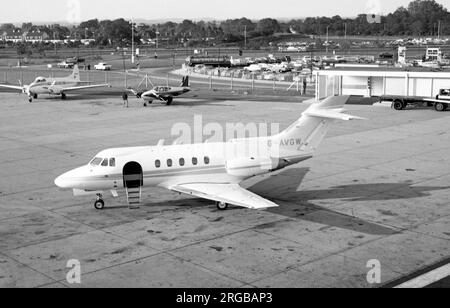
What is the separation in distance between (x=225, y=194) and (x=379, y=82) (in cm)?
4369

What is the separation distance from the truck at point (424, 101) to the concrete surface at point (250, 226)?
48.3 feet

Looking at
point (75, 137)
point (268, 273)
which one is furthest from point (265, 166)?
point (75, 137)

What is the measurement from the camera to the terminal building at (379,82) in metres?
58.2

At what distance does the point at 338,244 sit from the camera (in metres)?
20.4

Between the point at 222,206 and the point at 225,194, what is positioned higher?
the point at 225,194

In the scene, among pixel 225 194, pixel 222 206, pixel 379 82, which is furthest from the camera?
pixel 379 82

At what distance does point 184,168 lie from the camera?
2420 centimetres

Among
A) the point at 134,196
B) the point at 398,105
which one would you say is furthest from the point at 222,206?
the point at 398,105

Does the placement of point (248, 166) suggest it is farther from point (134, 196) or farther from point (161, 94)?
point (161, 94)

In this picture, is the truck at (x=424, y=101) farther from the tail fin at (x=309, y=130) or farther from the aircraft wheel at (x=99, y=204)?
the aircraft wheel at (x=99, y=204)

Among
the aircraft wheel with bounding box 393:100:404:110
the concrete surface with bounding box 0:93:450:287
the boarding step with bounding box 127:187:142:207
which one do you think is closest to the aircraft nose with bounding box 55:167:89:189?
the concrete surface with bounding box 0:93:450:287

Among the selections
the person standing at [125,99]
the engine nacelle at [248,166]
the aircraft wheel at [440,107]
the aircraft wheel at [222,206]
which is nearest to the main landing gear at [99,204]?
the aircraft wheel at [222,206]

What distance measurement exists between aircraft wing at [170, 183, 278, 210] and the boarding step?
4.91ft

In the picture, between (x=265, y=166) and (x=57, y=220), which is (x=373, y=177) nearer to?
(x=265, y=166)
